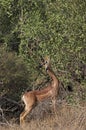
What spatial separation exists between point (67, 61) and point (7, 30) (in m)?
5.57

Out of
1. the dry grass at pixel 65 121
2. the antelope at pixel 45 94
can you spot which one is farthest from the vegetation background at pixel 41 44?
the dry grass at pixel 65 121

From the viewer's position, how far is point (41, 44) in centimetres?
1398

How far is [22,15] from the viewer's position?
57.0 ft

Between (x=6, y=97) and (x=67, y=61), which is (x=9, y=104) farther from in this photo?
(x=67, y=61)

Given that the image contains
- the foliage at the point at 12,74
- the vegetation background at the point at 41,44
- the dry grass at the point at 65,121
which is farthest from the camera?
the foliage at the point at 12,74

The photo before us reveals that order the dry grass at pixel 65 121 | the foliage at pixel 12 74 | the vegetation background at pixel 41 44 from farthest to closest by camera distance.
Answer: the foliage at pixel 12 74, the vegetation background at pixel 41 44, the dry grass at pixel 65 121

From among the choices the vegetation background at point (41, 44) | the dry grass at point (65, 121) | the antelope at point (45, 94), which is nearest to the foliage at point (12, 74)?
the vegetation background at point (41, 44)

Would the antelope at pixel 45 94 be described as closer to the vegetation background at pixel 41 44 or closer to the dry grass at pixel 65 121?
the vegetation background at pixel 41 44

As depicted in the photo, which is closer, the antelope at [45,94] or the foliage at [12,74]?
the antelope at [45,94]

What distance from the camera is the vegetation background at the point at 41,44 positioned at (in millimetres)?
13008

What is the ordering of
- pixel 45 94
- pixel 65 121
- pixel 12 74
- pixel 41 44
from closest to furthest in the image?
pixel 65 121
pixel 45 94
pixel 41 44
pixel 12 74

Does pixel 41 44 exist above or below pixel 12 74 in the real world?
above

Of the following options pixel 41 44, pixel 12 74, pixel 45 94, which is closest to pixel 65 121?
pixel 45 94

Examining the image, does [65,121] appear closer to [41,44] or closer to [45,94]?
[45,94]
